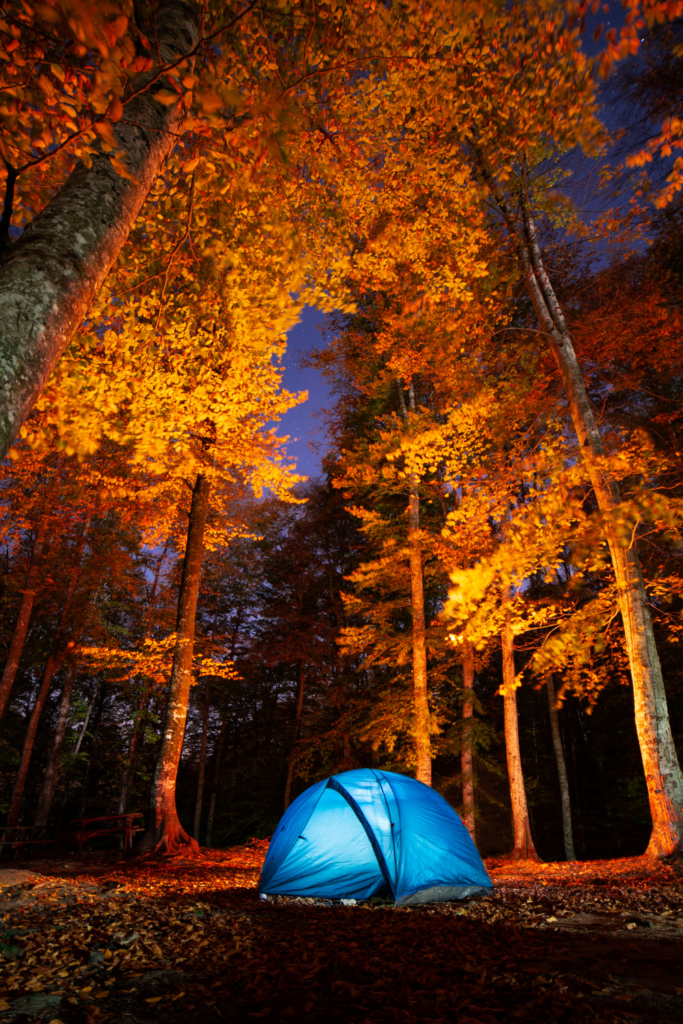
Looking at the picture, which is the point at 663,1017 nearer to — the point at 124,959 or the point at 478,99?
the point at 124,959

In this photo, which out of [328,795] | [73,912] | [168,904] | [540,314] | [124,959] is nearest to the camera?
[124,959]

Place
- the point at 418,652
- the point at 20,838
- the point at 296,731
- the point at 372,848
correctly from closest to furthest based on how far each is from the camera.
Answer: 1. the point at 372,848
2. the point at 418,652
3. the point at 20,838
4. the point at 296,731

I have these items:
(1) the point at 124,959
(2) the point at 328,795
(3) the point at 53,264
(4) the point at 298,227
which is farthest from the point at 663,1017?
(4) the point at 298,227

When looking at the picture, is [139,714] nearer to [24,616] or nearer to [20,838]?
[20,838]

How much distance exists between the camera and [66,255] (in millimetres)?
2545

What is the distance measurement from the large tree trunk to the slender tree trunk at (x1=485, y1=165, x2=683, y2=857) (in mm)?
5242

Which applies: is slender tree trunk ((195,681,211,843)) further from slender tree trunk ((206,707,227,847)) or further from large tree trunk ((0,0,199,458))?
large tree trunk ((0,0,199,458))

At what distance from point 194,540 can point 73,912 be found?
22.2ft

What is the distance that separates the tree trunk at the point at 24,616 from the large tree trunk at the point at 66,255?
1202cm

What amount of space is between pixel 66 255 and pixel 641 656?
8.34 metres

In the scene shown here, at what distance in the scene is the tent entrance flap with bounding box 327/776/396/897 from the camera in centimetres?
597

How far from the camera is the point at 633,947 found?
337 centimetres

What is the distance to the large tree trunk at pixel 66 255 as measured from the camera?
88.8 inches

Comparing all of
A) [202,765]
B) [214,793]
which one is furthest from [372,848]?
[214,793]
